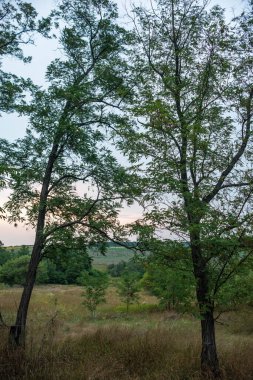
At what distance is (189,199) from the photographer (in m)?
9.28

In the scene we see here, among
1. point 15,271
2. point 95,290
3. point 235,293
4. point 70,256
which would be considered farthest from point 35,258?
point 15,271

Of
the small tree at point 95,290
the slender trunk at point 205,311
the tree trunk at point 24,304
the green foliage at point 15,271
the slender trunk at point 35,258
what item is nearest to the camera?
the slender trunk at point 205,311

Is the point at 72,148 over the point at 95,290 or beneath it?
over

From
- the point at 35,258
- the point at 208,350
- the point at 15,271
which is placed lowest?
the point at 208,350

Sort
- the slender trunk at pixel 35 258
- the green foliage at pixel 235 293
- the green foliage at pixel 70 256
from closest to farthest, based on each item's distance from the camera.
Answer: the green foliage at pixel 235 293
the slender trunk at pixel 35 258
the green foliage at pixel 70 256

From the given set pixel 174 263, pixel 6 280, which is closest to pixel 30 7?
pixel 174 263

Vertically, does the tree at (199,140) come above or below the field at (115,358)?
above

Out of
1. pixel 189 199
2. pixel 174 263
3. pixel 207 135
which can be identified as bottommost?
pixel 174 263

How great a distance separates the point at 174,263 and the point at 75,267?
148 inches

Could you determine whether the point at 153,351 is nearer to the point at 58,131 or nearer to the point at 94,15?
the point at 58,131

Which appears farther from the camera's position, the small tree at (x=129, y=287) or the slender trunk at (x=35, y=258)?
the small tree at (x=129, y=287)

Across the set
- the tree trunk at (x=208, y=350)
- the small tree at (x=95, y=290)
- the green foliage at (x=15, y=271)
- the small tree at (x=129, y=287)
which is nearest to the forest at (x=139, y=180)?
the tree trunk at (x=208, y=350)

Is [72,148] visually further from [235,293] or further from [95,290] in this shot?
[95,290]

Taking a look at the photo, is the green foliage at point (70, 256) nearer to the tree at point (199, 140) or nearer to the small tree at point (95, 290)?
the tree at point (199, 140)
